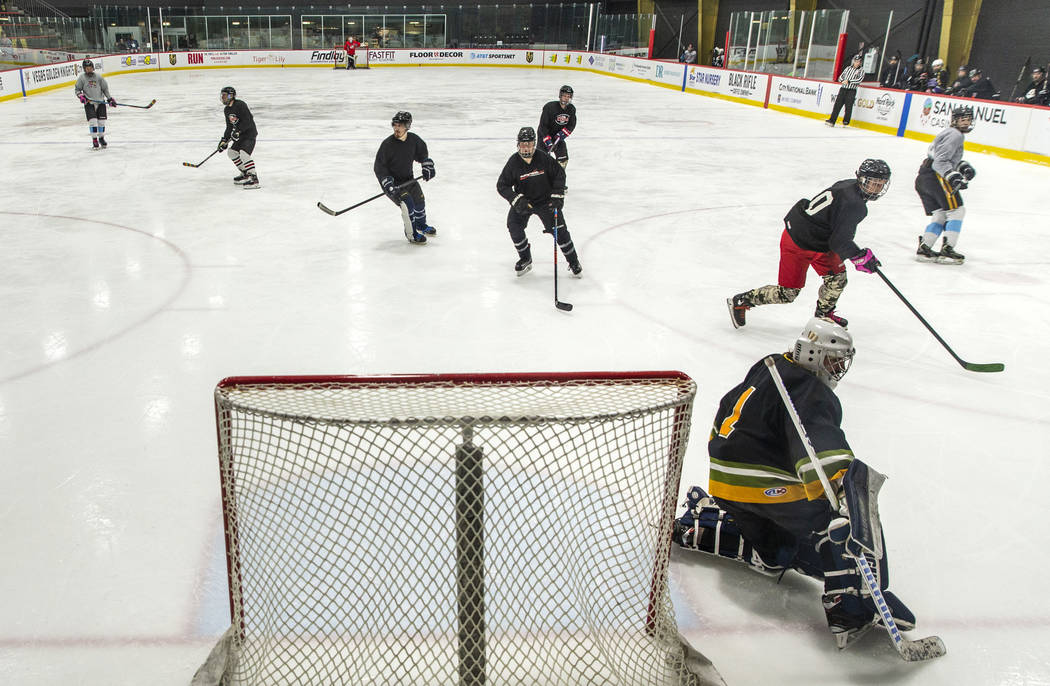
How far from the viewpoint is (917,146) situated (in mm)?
12531

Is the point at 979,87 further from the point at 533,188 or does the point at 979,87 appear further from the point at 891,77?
the point at 533,188

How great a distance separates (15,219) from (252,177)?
2.41 metres

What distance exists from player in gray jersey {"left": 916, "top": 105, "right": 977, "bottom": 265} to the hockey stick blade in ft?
16.1

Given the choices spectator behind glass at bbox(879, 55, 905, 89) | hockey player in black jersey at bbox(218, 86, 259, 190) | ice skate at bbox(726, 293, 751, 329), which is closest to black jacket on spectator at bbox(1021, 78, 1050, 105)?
spectator behind glass at bbox(879, 55, 905, 89)

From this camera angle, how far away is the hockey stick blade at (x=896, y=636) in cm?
224

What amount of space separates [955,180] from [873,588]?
516 cm

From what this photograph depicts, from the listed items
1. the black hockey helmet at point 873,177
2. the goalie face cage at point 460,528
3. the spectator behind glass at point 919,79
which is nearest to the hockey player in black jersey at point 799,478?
the goalie face cage at point 460,528

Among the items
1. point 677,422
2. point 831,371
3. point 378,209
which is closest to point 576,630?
point 677,422

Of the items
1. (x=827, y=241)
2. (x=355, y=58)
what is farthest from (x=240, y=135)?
(x=355, y=58)

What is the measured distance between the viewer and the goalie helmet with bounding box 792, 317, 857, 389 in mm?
2408

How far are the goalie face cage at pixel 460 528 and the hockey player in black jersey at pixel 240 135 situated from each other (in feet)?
23.2

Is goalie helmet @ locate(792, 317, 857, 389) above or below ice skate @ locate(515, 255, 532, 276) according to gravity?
above

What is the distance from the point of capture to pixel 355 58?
26.3 metres

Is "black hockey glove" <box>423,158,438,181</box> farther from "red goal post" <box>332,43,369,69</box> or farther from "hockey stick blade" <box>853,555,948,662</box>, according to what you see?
"red goal post" <box>332,43,369,69</box>
